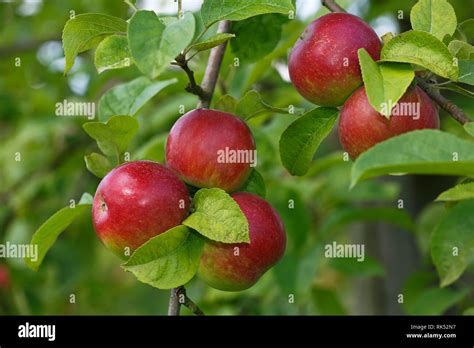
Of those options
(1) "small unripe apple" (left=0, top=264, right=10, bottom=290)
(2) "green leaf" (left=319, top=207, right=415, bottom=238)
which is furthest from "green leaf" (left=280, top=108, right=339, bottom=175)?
(1) "small unripe apple" (left=0, top=264, right=10, bottom=290)

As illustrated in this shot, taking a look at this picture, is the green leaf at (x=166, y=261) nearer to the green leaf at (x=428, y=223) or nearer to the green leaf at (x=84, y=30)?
the green leaf at (x=84, y=30)

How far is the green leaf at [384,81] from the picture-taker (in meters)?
0.83

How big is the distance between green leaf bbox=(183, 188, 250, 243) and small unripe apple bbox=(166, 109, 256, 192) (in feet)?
0.15

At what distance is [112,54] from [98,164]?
0.19 metres

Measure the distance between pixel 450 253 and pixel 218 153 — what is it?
44 cm

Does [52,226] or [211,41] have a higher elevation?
[211,41]

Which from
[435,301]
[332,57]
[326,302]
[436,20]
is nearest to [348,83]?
[332,57]

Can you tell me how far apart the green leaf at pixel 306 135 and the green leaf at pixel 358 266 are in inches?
39.9

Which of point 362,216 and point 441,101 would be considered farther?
point 362,216

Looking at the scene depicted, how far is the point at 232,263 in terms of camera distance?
95 cm

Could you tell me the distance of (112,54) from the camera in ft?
2.95

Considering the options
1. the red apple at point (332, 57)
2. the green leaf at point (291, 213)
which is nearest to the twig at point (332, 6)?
the red apple at point (332, 57)

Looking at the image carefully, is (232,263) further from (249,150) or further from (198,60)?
(198,60)

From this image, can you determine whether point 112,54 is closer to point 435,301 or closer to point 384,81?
point 384,81
